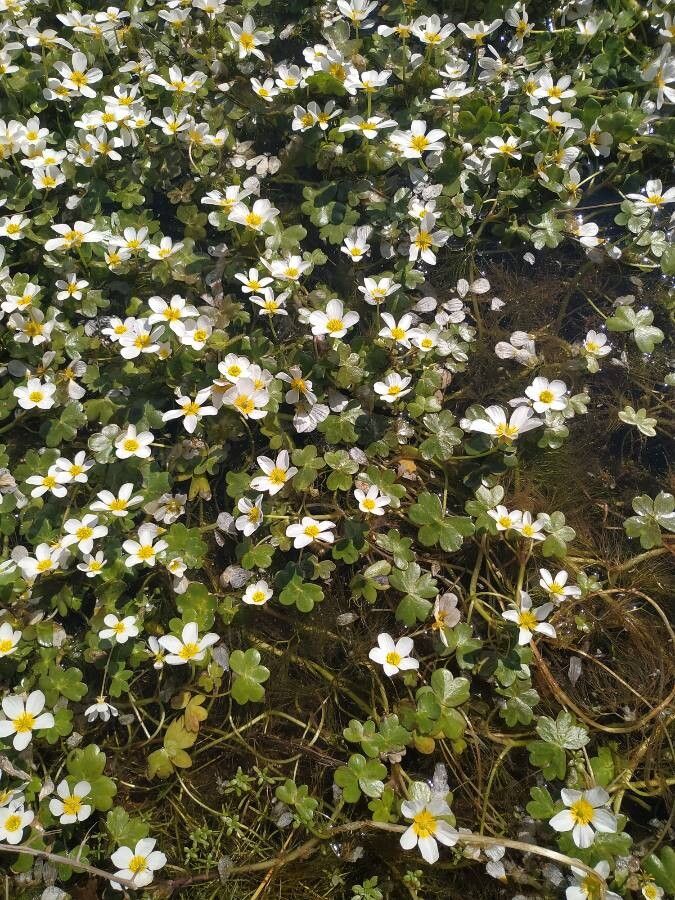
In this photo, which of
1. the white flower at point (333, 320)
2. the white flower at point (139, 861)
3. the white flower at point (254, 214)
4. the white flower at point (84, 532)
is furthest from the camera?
the white flower at point (254, 214)

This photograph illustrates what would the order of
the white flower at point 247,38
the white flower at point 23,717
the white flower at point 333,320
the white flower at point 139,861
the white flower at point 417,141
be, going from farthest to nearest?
the white flower at point 247,38, the white flower at point 417,141, the white flower at point 333,320, the white flower at point 23,717, the white flower at point 139,861

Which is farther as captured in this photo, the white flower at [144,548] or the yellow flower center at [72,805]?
the white flower at [144,548]

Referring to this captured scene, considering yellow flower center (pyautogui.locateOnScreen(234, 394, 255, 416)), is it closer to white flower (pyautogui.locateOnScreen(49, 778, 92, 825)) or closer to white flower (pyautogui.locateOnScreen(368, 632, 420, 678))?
white flower (pyautogui.locateOnScreen(368, 632, 420, 678))

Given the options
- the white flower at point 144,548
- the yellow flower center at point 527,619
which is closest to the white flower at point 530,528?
the yellow flower center at point 527,619

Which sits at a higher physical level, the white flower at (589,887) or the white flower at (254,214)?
the white flower at (254,214)

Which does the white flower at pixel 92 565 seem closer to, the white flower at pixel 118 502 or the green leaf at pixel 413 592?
the white flower at pixel 118 502

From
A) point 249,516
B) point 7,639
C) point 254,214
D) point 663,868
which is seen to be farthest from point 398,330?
point 663,868

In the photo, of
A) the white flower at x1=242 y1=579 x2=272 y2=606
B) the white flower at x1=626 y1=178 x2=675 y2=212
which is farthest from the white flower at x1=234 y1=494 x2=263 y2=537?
the white flower at x1=626 y1=178 x2=675 y2=212
